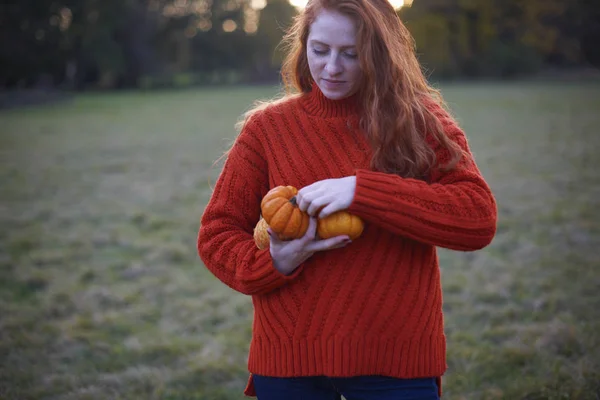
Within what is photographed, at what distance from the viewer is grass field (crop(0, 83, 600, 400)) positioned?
392 cm

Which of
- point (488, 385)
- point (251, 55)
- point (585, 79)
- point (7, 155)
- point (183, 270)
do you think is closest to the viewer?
point (488, 385)

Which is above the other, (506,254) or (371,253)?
(371,253)

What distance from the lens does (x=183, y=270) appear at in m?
6.10

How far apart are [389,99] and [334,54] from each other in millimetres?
210

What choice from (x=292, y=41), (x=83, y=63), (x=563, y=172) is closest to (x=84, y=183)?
(x=563, y=172)

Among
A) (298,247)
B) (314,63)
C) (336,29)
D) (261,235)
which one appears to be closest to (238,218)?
(261,235)

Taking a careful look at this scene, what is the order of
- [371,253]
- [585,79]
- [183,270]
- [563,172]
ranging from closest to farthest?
1. [371,253]
2. [183,270]
3. [563,172]
4. [585,79]

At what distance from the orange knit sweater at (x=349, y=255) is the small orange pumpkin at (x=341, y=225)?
0.09ft

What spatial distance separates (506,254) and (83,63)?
3947cm

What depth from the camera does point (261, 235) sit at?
1.86m

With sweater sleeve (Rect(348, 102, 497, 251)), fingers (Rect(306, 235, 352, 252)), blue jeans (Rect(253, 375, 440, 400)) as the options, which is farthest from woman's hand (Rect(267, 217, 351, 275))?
blue jeans (Rect(253, 375, 440, 400))

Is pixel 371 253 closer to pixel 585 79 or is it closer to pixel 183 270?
pixel 183 270

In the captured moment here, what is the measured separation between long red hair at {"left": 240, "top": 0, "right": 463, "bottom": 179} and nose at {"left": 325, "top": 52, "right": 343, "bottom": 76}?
7 centimetres

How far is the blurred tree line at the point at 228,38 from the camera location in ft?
129
